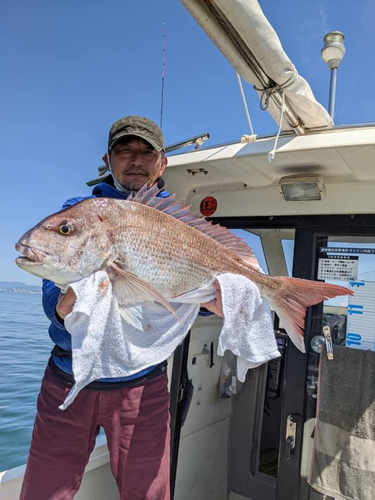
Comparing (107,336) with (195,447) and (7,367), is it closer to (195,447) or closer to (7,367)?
(195,447)

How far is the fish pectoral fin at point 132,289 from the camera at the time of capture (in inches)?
57.7

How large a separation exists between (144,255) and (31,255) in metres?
0.44

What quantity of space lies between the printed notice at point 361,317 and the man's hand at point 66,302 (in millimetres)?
1932

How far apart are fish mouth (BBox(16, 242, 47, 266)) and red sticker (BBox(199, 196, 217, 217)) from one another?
1963 mm

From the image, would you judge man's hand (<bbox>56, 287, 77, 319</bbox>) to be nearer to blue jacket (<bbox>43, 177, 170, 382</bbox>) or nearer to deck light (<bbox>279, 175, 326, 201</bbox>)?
blue jacket (<bbox>43, 177, 170, 382</bbox>)

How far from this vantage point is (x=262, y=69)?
1742mm

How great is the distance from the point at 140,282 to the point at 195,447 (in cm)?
239

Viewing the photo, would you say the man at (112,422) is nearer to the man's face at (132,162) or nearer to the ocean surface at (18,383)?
the man's face at (132,162)

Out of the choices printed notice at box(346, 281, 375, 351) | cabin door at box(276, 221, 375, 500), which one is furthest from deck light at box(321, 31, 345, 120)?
printed notice at box(346, 281, 375, 351)

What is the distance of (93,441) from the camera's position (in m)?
1.96

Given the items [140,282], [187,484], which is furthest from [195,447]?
[140,282]

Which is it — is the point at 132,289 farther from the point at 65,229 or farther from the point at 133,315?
the point at 65,229

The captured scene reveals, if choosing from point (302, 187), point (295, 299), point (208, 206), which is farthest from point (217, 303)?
point (208, 206)

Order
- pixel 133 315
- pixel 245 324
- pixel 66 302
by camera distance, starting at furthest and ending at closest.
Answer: pixel 245 324 → pixel 133 315 → pixel 66 302
